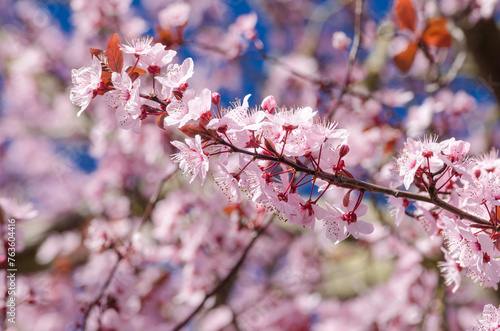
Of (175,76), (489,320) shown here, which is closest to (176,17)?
(175,76)

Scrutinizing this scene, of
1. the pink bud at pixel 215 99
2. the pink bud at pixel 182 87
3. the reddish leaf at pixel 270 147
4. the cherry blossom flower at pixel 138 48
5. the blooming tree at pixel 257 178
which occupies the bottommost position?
the blooming tree at pixel 257 178

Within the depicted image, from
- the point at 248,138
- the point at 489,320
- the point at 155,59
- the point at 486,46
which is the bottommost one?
the point at 489,320

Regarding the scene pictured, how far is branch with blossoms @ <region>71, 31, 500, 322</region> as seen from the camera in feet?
3.26

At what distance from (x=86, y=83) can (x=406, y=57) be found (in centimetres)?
164

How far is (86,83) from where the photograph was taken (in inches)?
45.8

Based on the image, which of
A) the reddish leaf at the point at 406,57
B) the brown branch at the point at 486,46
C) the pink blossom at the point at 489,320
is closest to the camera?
the pink blossom at the point at 489,320

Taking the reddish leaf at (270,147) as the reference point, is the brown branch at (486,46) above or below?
below

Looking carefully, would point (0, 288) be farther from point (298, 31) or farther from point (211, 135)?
point (298, 31)

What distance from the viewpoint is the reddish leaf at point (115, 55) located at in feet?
3.57

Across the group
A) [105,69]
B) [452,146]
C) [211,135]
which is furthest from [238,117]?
[452,146]

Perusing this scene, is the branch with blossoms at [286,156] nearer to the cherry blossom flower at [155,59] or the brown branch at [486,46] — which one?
the cherry blossom flower at [155,59]

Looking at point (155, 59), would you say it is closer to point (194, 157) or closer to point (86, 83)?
point (86, 83)

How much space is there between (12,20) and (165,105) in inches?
187

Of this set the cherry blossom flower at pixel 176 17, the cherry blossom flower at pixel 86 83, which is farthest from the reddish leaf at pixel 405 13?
the cherry blossom flower at pixel 86 83
